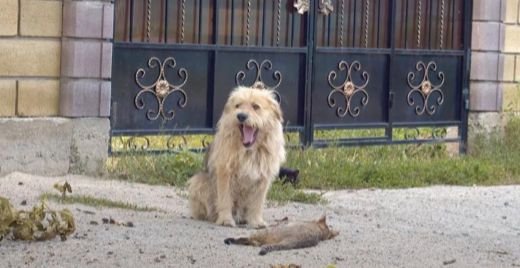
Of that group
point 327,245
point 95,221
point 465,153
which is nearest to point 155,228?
point 95,221

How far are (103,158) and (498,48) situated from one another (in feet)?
17.3

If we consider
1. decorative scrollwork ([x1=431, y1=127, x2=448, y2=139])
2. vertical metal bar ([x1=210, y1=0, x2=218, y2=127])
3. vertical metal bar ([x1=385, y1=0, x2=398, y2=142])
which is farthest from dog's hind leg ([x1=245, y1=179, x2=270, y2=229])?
decorative scrollwork ([x1=431, y1=127, x2=448, y2=139])

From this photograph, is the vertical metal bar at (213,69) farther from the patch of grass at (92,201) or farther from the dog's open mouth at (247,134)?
the dog's open mouth at (247,134)

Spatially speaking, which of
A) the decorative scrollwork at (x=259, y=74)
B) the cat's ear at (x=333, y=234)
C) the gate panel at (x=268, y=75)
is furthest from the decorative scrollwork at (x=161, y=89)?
the cat's ear at (x=333, y=234)

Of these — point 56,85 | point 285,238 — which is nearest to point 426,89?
point 56,85

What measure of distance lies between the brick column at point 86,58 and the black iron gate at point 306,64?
0.96ft

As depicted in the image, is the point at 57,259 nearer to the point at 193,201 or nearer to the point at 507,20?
the point at 193,201

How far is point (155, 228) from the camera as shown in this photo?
9.11m

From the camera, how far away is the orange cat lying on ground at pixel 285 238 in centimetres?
862

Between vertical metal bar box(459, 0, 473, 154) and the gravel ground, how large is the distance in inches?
93.7

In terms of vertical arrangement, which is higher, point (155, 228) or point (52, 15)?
point (52, 15)

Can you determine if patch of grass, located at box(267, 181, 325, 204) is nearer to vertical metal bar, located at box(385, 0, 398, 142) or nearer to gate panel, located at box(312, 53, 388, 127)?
gate panel, located at box(312, 53, 388, 127)

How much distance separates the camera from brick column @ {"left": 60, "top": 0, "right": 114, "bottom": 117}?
11312 millimetres

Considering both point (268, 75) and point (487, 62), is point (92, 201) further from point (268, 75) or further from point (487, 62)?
point (487, 62)
